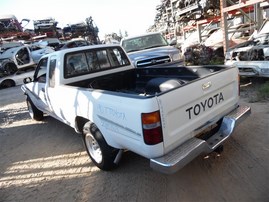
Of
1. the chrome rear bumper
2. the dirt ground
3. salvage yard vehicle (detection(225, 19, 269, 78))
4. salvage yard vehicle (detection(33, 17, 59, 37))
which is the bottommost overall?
the dirt ground

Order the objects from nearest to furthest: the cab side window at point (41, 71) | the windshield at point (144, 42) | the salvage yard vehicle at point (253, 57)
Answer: the cab side window at point (41, 71)
the salvage yard vehicle at point (253, 57)
the windshield at point (144, 42)

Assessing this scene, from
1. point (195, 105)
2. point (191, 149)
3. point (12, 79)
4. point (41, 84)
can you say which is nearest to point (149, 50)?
point (41, 84)

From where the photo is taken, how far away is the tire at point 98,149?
3.51 metres

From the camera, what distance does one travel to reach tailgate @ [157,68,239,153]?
2.73m

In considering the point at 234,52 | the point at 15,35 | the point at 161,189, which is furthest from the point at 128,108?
the point at 15,35

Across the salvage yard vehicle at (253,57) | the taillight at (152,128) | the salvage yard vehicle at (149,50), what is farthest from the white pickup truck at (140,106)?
the salvage yard vehicle at (149,50)

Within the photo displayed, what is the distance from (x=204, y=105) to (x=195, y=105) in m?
0.19

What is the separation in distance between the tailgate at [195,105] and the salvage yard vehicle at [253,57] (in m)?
2.72

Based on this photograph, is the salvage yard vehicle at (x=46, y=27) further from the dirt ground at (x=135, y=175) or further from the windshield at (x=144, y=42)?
the dirt ground at (x=135, y=175)

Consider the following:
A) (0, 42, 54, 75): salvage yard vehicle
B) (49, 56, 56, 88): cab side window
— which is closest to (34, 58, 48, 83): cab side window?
(49, 56, 56, 88): cab side window

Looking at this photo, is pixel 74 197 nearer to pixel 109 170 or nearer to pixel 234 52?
pixel 109 170

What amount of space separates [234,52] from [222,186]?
5.14m

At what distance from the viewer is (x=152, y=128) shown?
2.62 metres

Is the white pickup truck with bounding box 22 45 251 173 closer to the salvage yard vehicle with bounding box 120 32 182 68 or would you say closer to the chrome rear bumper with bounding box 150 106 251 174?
the chrome rear bumper with bounding box 150 106 251 174
